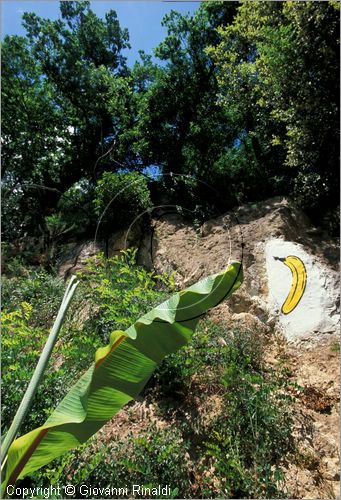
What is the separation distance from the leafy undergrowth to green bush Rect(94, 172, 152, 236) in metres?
2.87

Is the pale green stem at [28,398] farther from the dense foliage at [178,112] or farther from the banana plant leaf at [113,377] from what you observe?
the dense foliage at [178,112]

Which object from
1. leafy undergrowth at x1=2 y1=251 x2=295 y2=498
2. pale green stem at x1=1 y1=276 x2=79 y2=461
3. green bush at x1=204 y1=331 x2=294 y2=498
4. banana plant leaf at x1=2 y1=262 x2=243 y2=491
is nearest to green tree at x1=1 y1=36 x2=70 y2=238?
leafy undergrowth at x1=2 y1=251 x2=295 y2=498

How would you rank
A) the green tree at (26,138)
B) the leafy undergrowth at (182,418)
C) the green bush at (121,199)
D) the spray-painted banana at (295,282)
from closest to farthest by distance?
the leafy undergrowth at (182,418) → the spray-painted banana at (295,282) → the green bush at (121,199) → the green tree at (26,138)

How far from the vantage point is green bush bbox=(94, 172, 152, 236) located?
23.3 ft

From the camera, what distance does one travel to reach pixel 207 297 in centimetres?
226

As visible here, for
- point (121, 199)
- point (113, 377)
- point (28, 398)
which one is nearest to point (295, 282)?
point (121, 199)

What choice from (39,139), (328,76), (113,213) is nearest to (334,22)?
(328,76)

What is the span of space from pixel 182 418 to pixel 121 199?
15.4ft

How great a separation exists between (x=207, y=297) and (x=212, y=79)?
806 centimetres

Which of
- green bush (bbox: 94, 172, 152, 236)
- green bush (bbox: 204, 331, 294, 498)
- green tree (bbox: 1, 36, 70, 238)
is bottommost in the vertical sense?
green bush (bbox: 204, 331, 294, 498)

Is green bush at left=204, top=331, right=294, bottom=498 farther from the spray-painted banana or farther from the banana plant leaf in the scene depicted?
the spray-painted banana

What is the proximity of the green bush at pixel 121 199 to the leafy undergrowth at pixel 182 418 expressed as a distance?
2.87m

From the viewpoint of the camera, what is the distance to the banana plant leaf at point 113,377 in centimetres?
194

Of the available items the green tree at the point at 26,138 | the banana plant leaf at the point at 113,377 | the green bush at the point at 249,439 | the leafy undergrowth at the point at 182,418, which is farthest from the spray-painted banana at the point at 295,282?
the green tree at the point at 26,138
